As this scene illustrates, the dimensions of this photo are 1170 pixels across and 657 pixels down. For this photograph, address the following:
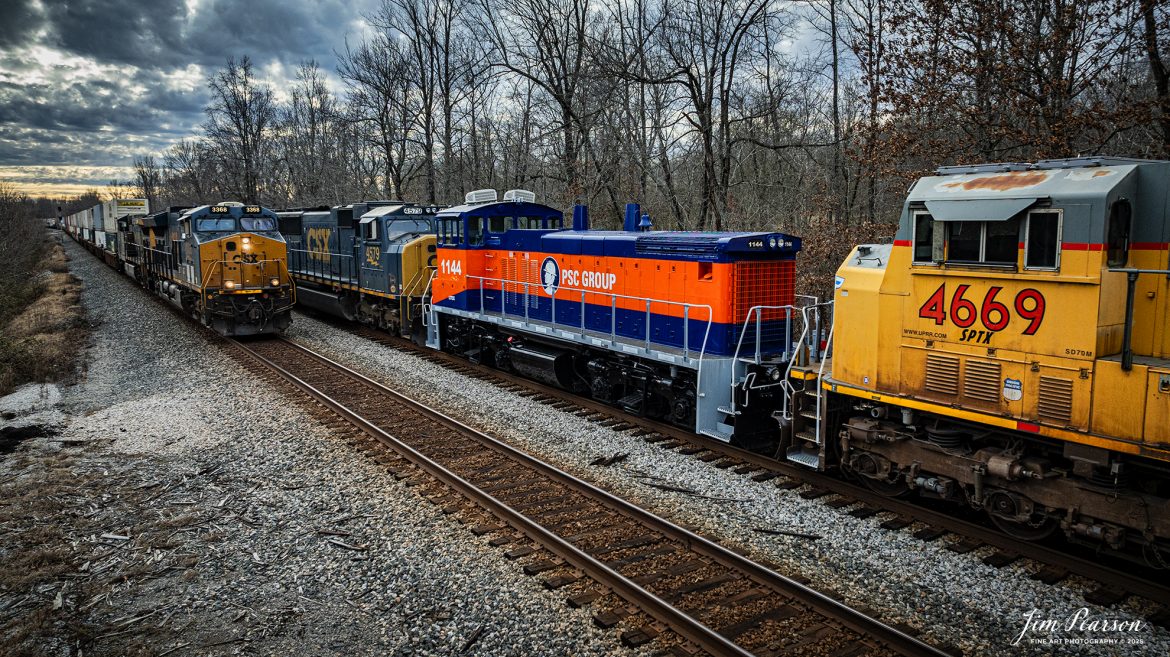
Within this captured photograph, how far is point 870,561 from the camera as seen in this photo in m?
6.26

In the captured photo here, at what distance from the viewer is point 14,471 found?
8922 millimetres

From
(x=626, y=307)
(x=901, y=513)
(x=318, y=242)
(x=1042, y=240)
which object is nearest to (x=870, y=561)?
(x=901, y=513)

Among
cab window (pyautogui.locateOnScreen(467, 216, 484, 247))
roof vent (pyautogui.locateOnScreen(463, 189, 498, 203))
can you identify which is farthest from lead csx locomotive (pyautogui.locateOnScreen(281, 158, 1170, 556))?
roof vent (pyautogui.locateOnScreen(463, 189, 498, 203))

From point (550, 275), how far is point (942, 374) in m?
7.87

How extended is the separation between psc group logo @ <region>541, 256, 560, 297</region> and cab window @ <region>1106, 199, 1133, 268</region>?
878 cm

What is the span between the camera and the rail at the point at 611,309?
32.5 ft

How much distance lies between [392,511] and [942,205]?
643 cm

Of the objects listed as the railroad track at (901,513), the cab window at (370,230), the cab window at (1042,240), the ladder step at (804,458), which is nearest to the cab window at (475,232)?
the railroad track at (901,513)

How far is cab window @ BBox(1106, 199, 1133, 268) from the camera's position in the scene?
18.4 feet

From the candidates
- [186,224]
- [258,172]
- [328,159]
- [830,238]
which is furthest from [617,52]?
[258,172]

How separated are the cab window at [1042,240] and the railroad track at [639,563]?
3.34m

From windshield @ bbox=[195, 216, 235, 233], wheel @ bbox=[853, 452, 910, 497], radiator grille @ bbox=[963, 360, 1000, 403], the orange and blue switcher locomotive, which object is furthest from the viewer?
windshield @ bbox=[195, 216, 235, 233]

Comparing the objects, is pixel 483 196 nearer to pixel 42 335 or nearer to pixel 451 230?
pixel 451 230

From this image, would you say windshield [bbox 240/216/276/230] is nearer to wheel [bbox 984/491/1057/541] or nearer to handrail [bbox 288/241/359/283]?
handrail [bbox 288/241/359/283]
